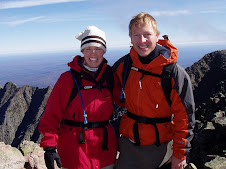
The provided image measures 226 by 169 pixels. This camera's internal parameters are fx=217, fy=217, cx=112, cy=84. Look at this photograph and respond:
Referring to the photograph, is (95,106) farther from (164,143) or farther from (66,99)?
(164,143)

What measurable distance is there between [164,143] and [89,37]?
3.68 m

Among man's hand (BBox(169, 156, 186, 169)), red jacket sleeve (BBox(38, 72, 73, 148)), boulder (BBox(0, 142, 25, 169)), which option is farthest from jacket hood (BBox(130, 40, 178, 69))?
boulder (BBox(0, 142, 25, 169))

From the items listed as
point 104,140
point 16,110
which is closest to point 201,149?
point 104,140

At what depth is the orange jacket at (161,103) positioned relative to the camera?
18.2 feet

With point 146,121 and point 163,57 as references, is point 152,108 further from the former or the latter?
point 163,57

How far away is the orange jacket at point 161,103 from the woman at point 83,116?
0.75 meters

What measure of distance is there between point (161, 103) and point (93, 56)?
7.56 feet

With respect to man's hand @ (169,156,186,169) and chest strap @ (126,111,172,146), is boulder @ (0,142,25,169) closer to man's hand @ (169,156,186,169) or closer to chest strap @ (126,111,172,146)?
chest strap @ (126,111,172,146)

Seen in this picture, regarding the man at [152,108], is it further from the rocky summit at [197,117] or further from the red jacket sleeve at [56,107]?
the rocky summit at [197,117]

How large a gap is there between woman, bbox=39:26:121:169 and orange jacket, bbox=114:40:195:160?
0.75 meters

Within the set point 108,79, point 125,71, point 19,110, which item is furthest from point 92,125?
point 19,110

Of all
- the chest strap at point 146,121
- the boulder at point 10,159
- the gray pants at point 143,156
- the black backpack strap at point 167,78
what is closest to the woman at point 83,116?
the gray pants at point 143,156

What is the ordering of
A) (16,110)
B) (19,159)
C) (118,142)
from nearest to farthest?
1. (118,142)
2. (19,159)
3. (16,110)

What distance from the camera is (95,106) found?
236 inches
